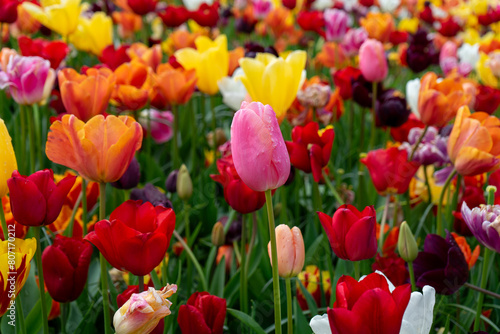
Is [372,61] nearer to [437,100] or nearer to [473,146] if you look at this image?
[437,100]

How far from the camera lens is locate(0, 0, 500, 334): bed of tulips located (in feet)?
2.46

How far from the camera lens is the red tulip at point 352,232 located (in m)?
0.81

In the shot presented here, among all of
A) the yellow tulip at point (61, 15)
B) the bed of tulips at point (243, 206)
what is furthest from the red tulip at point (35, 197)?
the yellow tulip at point (61, 15)

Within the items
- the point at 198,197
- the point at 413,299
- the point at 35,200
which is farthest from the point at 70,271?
the point at 198,197

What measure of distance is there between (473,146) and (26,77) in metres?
Answer: 1.00

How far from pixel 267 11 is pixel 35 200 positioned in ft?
10.4

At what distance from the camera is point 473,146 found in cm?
109

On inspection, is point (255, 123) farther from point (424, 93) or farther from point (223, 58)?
point (223, 58)

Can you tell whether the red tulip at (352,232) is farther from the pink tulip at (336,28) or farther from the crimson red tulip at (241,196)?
the pink tulip at (336,28)

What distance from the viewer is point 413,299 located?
68cm

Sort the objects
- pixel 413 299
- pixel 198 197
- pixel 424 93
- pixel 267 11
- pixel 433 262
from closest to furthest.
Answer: pixel 413 299 → pixel 433 262 → pixel 424 93 → pixel 198 197 → pixel 267 11

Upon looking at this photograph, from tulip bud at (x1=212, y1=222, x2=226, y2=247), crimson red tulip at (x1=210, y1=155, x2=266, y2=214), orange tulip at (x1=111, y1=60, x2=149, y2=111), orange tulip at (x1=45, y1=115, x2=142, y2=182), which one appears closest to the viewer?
orange tulip at (x1=45, y1=115, x2=142, y2=182)

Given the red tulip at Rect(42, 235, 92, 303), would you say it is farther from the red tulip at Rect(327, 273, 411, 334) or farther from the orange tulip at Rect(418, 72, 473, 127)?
the orange tulip at Rect(418, 72, 473, 127)

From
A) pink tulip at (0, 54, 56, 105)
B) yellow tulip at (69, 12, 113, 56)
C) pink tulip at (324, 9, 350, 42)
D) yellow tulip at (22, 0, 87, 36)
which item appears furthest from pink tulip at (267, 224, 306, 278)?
pink tulip at (324, 9, 350, 42)
